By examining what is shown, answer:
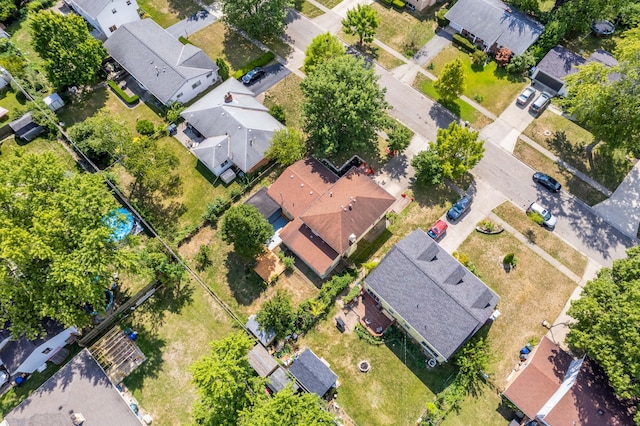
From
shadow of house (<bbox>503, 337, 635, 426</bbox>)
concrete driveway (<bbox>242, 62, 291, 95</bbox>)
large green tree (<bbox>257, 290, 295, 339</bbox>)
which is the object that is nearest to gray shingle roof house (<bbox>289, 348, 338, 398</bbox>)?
large green tree (<bbox>257, 290, 295, 339</bbox>)

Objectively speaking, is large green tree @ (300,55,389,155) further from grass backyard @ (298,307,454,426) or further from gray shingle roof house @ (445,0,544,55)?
gray shingle roof house @ (445,0,544,55)

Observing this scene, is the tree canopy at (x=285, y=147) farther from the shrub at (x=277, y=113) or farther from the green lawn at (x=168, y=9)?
the green lawn at (x=168, y=9)

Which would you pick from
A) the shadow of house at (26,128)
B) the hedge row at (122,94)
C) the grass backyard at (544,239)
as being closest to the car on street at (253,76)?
the hedge row at (122,94)

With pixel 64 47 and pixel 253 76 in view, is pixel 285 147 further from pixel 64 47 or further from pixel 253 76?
pixel 64 47

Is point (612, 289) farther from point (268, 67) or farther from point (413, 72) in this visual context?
point (268, 67)

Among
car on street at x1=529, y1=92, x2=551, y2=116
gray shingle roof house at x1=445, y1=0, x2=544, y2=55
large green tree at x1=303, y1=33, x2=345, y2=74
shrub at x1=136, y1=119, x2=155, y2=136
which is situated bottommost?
shrub at x1=136, y1=119, x2=155, y2=136
